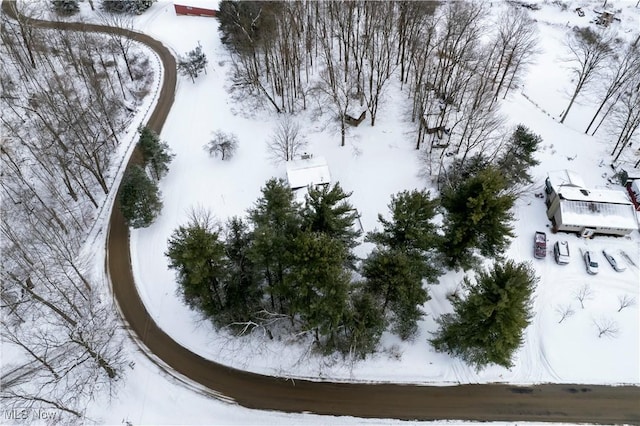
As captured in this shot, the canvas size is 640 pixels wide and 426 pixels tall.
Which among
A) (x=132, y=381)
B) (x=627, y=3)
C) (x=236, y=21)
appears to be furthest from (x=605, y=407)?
(x=627, y=3)

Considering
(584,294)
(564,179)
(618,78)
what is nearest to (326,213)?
(584,294)

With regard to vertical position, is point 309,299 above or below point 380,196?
above

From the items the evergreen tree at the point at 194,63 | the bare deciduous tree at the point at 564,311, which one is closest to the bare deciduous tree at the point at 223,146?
the evergreen tree at the point at 194,63

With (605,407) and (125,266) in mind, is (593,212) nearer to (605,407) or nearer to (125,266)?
(605,407)

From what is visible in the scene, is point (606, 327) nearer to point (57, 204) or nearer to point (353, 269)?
point (353, 269)

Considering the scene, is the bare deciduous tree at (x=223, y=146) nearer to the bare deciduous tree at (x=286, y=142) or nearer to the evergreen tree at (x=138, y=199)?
the bare deciduous tree at (x=286, y=142)
